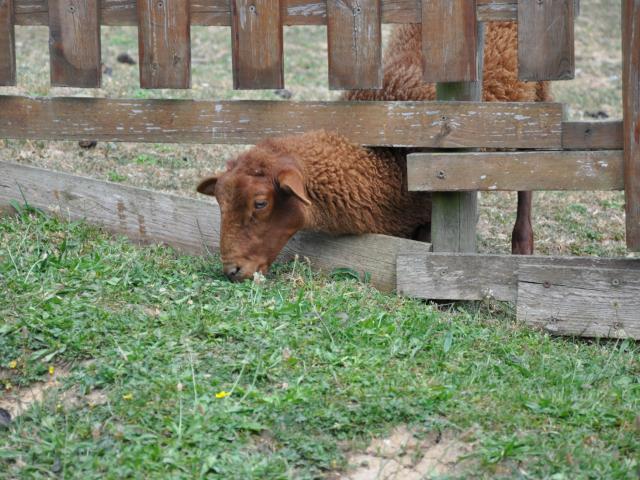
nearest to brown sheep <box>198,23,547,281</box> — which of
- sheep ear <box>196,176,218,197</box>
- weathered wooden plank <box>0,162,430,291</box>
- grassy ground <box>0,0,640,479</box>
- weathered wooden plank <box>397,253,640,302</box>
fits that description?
sheep ear <box>196,176,218,197</box>

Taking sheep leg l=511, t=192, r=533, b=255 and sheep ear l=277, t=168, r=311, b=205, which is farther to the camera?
sheep leg l=511, t=192, r=533, b=255

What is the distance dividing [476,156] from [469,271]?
0.73 m

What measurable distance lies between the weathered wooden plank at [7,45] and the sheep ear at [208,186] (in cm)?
142

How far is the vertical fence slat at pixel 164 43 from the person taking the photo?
5945mm

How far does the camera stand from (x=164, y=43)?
6008mm

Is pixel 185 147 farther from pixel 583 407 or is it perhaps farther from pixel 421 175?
pixel 583 407

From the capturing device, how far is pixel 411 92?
6621mm

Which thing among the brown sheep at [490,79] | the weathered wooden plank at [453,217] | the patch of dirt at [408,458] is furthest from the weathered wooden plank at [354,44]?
the patch of dirt at [408,458]

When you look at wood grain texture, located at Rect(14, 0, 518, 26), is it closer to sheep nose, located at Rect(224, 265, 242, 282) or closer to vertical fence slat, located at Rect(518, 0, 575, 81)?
vertical fence slat, located at Rect(518, 0, 575, 81)

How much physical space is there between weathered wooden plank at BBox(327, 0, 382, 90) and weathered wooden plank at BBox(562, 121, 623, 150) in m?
1.21

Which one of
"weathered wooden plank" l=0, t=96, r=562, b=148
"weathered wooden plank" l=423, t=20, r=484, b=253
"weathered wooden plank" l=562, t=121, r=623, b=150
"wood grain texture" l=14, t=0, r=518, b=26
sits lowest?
"weathered wooden plank" l=423, t=20, r=484, b=253

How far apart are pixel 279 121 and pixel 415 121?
0.91 m

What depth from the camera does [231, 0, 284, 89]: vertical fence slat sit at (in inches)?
230

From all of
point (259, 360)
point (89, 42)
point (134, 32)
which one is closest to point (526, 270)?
point (259, 360)
